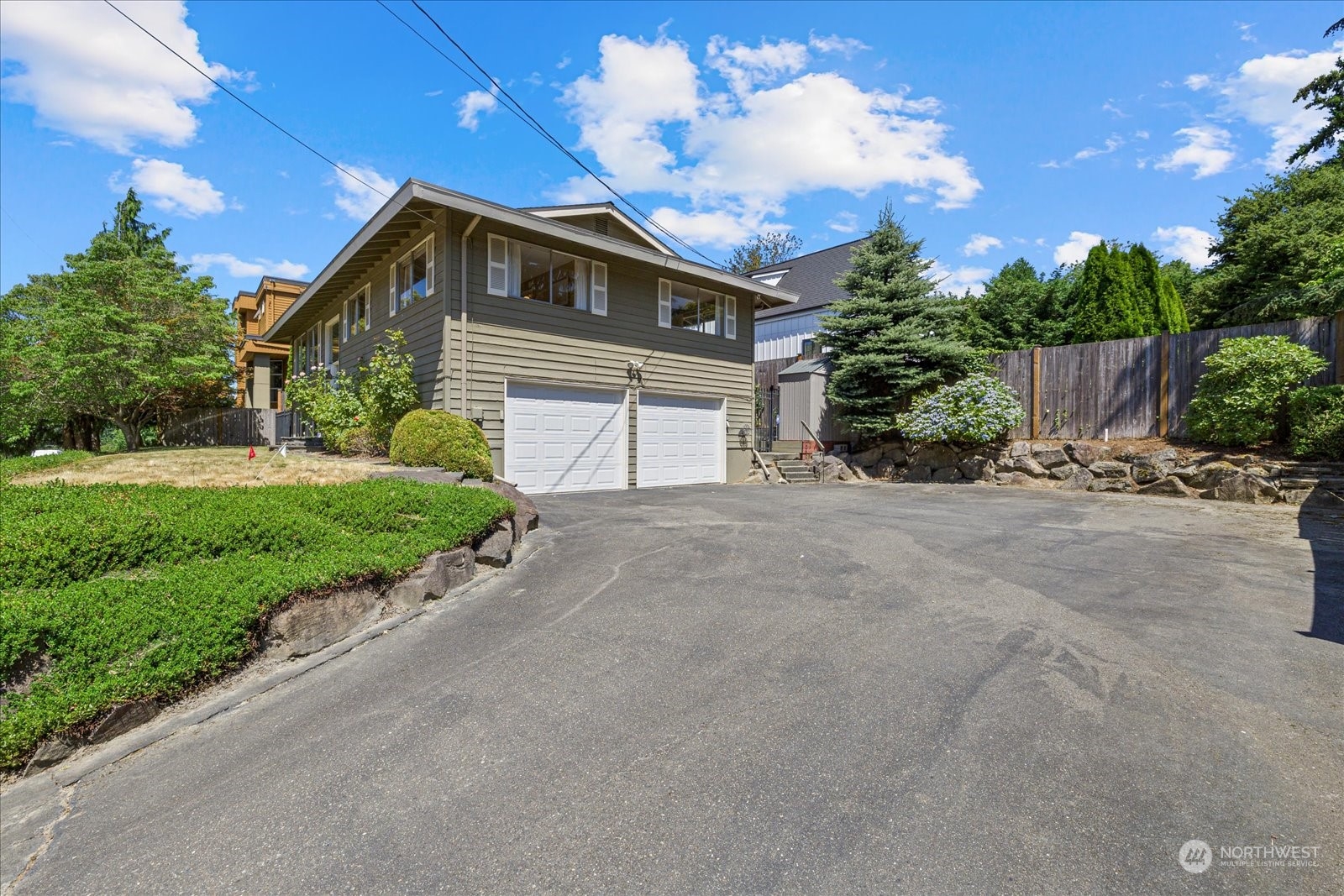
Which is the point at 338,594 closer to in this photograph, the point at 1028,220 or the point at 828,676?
the point at 828,676

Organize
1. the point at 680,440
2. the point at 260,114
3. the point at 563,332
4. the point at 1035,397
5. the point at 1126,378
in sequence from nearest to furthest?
1. the point at 260,114
2. the point at 563,332
3. the point at 1126,378
4. the point at 1035,397
5. the point at 680,440

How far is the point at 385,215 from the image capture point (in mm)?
10875

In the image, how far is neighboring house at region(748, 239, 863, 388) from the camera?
2539 cm

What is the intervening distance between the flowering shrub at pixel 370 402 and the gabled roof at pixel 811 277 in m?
15.9

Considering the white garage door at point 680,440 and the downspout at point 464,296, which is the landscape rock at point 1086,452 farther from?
the downspout at point 464,296

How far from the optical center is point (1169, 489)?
10500 mm

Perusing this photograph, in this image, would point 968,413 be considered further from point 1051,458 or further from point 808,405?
point 808,405

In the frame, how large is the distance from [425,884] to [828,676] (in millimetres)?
2152

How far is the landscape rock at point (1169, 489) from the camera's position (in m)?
10.3

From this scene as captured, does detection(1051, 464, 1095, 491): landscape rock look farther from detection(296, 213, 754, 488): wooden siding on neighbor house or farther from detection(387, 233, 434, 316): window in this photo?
detection(387, 233, 434, 316): window

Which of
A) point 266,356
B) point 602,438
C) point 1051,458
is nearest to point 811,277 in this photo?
point 1051,458

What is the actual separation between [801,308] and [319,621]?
24132mm

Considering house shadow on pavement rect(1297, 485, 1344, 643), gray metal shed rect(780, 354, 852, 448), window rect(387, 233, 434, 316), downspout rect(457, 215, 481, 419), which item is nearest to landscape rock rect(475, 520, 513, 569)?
downspout rect(457, 215, 481, 419)

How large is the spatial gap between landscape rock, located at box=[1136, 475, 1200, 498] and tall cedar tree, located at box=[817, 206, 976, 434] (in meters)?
4.61
